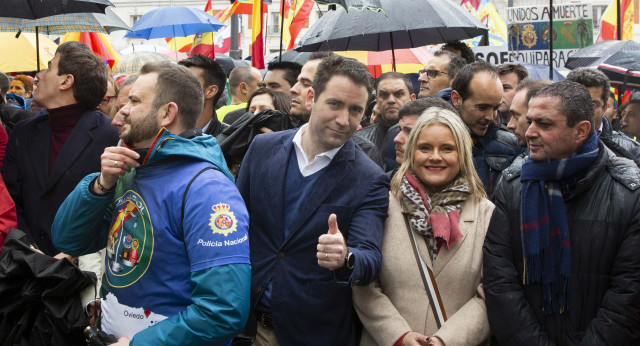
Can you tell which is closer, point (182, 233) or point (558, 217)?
point (182, 233)

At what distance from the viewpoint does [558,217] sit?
335 cm

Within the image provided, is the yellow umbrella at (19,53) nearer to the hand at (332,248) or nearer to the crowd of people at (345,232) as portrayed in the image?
the crowd of people at (345,232)

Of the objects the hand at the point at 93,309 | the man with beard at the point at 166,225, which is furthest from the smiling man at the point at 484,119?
the hand at the point at 93,309

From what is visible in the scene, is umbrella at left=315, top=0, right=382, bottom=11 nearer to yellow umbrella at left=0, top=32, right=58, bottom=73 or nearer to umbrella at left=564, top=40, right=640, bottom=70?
umbrella at left=564, top=40, right=640, bottom=70

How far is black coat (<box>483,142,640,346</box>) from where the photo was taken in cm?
322

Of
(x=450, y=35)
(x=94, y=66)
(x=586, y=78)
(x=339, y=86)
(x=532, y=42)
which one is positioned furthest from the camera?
(x=532, y=42)

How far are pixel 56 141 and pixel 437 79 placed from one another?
3.35 metres

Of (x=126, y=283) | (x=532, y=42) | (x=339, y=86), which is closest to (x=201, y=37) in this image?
(x=532, y=42)

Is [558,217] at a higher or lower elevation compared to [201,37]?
lower

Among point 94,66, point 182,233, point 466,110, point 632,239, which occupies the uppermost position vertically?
point 94,66

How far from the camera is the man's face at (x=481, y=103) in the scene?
16.2 ft

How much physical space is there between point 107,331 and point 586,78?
3.89 metres

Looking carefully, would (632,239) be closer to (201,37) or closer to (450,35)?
(450,35)

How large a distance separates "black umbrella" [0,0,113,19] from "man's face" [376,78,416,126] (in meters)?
2.35
